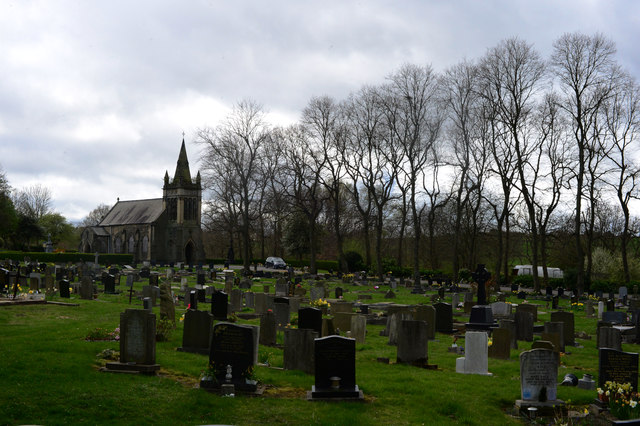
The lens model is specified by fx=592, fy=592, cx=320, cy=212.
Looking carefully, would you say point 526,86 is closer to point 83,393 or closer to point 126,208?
point 83,393

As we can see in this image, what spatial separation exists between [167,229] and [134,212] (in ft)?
27.4

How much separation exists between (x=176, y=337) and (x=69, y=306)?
7485 millimetres

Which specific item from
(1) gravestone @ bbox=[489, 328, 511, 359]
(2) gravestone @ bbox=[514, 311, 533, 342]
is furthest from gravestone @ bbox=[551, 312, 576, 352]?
(1) gravestone @ bbox=[489, 328, 511, 359]

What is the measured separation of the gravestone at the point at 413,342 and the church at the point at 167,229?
218 ft

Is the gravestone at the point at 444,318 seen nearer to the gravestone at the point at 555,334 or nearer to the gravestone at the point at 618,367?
the gravestone at the point at 555,334

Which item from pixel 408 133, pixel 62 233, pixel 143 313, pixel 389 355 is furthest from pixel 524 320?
pixel 62 233

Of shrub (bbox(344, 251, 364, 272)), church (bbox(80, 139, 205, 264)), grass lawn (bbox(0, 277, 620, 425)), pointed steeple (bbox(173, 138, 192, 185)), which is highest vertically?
pointed steeple (bbox(173, 138, 192, 185))

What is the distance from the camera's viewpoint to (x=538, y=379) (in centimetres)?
961

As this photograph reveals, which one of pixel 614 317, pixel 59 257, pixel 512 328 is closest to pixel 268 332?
pixel 512 328

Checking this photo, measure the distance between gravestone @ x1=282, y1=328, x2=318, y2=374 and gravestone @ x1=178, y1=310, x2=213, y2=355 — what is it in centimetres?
205

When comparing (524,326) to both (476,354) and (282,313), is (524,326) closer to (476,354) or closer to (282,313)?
(476,354)

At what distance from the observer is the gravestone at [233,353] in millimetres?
9680

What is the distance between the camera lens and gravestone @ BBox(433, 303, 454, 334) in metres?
18.2

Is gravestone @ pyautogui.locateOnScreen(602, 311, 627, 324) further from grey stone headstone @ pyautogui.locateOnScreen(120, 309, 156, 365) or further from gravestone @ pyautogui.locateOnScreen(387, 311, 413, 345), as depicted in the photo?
grey stone headstone @ pyautogui.locateOnScreen(120, 309, 156, 365)
